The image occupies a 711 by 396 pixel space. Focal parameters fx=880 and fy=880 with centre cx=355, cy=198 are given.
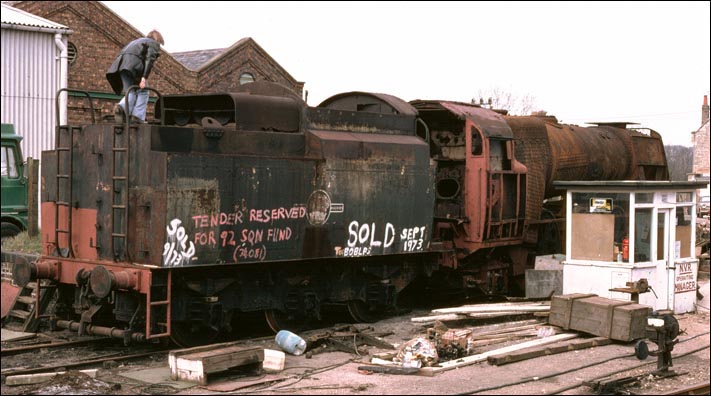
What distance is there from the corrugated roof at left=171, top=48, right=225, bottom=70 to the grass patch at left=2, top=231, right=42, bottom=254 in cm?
1551

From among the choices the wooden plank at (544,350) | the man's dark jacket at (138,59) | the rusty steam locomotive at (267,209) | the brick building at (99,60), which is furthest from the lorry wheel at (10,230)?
the wooden plank at (544,350)

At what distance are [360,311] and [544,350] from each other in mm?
3594

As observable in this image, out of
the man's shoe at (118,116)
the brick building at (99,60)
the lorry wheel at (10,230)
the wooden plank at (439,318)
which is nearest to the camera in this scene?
the man's shoe at (118,116)

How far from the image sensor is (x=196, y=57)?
115 feet

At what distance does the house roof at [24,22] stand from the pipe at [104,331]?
46.7 feet

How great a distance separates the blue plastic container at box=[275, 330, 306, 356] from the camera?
11375 millimetres

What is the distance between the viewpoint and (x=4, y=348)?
11.4 metres

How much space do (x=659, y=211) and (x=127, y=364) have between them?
9122 millimetres

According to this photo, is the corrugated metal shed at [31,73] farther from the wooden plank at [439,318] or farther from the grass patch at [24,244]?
the wooden plank at [439,318]

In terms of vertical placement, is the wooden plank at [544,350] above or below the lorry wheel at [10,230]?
below

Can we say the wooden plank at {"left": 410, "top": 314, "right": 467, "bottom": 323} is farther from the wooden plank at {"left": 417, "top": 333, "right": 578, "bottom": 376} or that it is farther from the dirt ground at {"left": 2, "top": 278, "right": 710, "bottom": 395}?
the wooden plank at {"left": 417, "top": 333, "right": 578, "bottom": 376}

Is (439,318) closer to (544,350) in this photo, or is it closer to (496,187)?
(544,350)

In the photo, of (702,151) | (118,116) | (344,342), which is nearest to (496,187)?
(344,342)

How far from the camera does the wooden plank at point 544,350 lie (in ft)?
35.7
